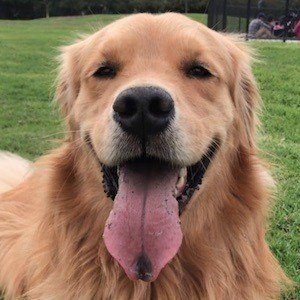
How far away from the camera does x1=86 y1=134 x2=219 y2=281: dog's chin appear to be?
261cm

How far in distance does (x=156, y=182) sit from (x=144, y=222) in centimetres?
21

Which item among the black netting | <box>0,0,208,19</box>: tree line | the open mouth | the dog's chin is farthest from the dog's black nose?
<box>0,0,208,19</box>: tree line

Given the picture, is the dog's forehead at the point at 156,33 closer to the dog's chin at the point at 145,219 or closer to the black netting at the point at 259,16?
the dog's chin at the point at 145,219

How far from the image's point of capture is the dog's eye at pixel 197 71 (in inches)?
114

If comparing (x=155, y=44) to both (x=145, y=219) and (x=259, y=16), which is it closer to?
(x=145, y=219)

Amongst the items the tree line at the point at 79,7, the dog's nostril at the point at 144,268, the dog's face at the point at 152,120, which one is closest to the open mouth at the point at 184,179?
the dog's face at the point at 152,120

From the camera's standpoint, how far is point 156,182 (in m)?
2.66

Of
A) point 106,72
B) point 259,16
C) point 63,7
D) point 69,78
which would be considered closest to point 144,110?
point 106,72

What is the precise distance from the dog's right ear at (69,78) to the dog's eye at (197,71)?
77 cm

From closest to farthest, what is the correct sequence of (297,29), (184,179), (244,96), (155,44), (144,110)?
(144,110), (184,179), (155,44), (244,96), (297,29)

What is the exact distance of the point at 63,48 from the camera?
12.1ft

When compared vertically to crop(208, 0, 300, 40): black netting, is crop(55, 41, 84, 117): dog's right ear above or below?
above

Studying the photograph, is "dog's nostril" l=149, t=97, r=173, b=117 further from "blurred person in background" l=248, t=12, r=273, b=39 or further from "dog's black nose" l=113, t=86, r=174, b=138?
"blurred person in background" l=248, t=12, r=273, b=39

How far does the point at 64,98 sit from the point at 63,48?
0.44 m
